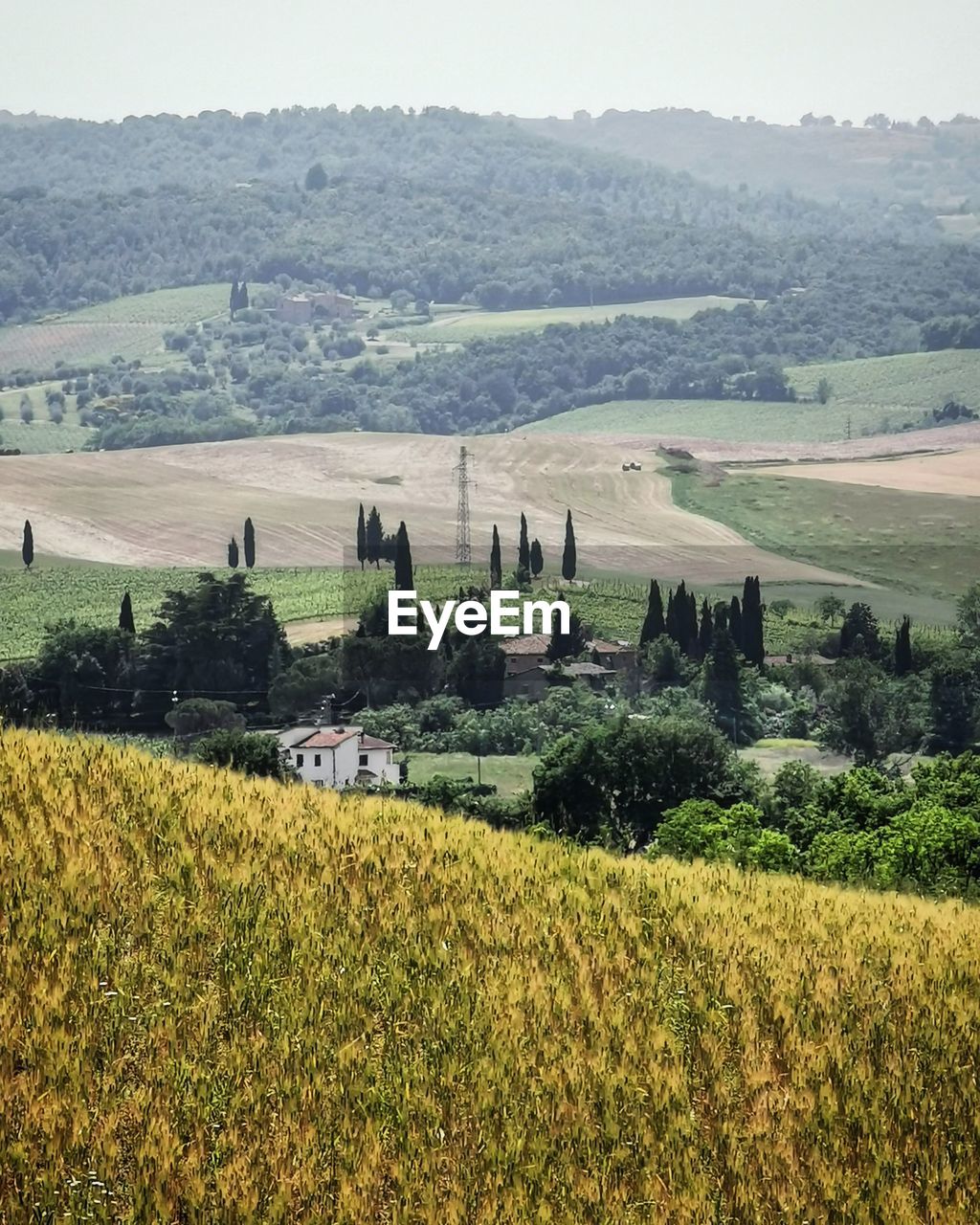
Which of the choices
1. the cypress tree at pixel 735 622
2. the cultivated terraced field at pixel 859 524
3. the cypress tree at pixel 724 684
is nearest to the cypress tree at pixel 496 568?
the cypress tree at pixel 735 622

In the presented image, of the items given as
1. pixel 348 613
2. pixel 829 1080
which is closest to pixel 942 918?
pixel 829 1080

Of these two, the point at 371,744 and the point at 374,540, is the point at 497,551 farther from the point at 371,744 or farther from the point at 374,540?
the point at 371,744

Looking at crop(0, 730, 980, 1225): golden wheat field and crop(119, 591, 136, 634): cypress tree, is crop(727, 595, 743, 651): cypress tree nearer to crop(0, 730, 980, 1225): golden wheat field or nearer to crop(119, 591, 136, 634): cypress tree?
crop(119, 591, 136, 634): cypress tree

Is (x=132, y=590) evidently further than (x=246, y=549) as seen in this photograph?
No

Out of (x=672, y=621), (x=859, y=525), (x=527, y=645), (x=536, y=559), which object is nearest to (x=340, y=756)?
(x=527, y=645)

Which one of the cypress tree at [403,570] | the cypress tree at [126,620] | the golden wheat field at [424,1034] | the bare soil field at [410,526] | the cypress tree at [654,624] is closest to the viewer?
the golden wheat field at [424,1034]

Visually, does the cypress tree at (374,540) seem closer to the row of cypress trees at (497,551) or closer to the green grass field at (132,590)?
the row of cypress trees at (497,551)
